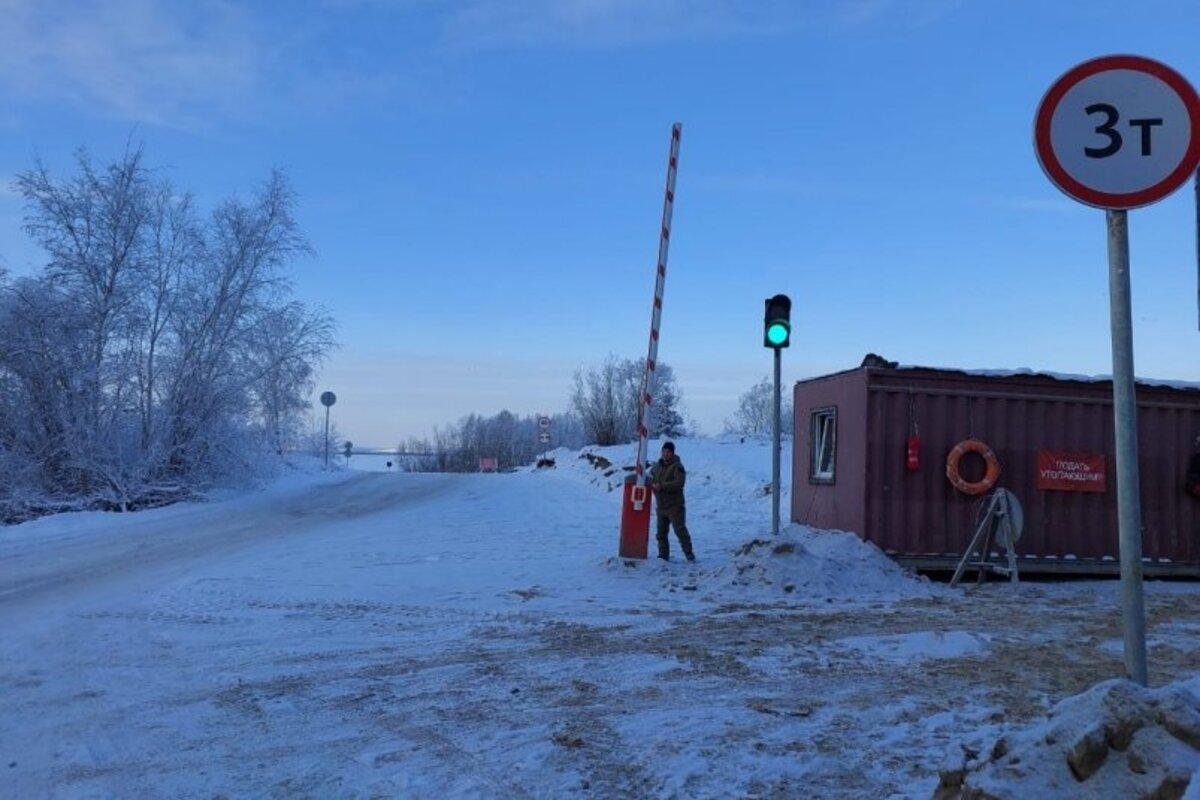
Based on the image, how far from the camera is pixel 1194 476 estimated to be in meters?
12.2

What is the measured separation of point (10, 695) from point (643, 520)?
7.32 metres

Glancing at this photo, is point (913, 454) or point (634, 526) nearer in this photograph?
point (913, 454)

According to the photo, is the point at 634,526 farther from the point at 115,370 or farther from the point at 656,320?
the point at 115,370

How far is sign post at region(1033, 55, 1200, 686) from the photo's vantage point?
392 cm

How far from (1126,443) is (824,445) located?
9599 mm

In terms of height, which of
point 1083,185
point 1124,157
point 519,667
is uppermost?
point 1124,157

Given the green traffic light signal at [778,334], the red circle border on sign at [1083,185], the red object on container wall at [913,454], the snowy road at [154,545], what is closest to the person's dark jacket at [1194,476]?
the red object on container wall at [913,454]

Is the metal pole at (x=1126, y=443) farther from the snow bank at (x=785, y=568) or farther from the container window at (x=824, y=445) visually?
the container window at (x=824, y=445)

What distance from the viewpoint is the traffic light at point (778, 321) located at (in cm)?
1199

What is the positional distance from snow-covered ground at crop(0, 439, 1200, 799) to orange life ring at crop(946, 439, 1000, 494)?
133 cm

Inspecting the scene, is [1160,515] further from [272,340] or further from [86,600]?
[272,340]

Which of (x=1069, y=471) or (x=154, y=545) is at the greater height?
(x=1069, y=471)

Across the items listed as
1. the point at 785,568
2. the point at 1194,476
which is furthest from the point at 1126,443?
the point at 1194,476

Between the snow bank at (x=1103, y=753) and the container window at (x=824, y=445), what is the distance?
943 centimetres
